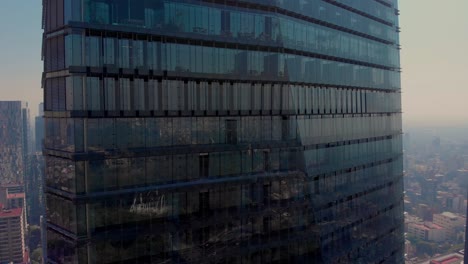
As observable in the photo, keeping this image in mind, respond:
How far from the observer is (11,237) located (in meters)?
107

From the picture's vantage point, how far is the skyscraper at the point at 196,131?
2089 centimetres

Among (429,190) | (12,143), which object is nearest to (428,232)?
(429,190)

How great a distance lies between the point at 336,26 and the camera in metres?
34.5

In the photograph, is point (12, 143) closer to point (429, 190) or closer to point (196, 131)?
point (196, 131)

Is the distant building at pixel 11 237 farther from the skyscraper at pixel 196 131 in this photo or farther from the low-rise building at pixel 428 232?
the low-rise building at pixel 428 232

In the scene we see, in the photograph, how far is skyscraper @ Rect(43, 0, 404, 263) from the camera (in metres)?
20.9

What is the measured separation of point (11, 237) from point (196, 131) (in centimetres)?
10109

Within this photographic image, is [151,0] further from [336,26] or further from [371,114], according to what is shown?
[371,114]

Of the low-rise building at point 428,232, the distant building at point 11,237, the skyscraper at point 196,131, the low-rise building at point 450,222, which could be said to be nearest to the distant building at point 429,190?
the low-rise building at point 450,222

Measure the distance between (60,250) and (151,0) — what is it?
13.3 m

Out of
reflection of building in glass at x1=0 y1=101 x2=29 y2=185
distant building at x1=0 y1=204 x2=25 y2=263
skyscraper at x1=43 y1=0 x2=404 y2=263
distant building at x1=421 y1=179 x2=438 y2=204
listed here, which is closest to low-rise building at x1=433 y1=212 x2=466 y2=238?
distant building at x1=421 y1=179 x2=438 y2=204

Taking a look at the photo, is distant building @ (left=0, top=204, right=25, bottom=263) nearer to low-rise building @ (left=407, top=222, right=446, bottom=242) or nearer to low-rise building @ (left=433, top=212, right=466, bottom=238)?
low-rise building @ (left=407, top=222, right=446, bottom=242)

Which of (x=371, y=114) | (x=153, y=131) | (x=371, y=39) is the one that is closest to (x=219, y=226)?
(x=153, y=131)

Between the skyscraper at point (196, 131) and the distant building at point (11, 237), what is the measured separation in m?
93.4
